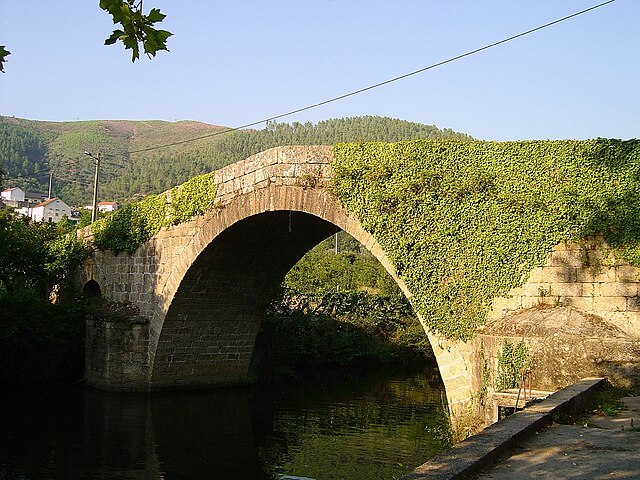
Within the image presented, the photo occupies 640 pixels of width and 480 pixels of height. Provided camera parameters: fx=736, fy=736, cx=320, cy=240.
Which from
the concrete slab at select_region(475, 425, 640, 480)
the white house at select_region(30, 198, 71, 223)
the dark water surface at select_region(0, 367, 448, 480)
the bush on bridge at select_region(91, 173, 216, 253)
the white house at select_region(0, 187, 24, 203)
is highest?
the white house at select_region(0, 187, 24, 203)

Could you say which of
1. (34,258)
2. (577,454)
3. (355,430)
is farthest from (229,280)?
(577,454)

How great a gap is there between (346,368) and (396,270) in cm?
1052

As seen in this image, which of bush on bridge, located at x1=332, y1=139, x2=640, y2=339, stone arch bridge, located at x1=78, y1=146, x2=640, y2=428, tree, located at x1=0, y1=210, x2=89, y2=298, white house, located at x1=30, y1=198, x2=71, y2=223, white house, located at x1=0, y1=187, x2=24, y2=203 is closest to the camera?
bush on bridge, located at x1=332, y1=139, x2=640, y2=339

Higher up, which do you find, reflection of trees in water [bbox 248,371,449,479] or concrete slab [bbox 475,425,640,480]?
concrete slab [bbox 475,425,640,480]

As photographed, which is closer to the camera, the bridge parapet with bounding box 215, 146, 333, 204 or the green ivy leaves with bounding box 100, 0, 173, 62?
the green ivy leaves with bounding box 100, 0, 173, 62

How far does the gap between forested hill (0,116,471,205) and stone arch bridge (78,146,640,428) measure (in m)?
22.5

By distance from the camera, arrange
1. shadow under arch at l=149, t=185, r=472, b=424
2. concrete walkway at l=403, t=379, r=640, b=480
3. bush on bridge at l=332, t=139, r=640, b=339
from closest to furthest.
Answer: concrete walkway at l=403, t=379, r=640, b=480, bush on bridge at l=332, t=139, r=640, b=339, shadow under arch at l=149, t=185, r=472, b=424

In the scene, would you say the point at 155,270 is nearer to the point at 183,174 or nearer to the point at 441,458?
the point at 441,458

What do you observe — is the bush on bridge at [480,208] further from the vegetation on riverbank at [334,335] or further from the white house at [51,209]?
the white house at [51,209]

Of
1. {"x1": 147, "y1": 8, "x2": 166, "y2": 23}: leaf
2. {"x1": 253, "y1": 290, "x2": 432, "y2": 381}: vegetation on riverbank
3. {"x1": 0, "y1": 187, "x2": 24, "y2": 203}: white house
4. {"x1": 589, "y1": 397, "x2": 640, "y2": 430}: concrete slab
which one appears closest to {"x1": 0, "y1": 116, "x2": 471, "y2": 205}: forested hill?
{"x1": 0, "y1": 187, "x2": 24, "y2": 203}: white house

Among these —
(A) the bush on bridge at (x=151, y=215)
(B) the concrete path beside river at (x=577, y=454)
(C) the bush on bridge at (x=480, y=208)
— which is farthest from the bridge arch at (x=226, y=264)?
(B) the concrete path beside river at (x=577, y=454)

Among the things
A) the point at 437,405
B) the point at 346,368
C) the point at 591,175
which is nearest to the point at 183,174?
the point at 346,368

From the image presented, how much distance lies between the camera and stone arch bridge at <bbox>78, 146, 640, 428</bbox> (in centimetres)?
1080

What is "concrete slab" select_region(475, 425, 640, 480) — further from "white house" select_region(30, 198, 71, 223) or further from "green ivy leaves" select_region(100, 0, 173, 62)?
"white house" select_region(30, 198, 71, 223)
